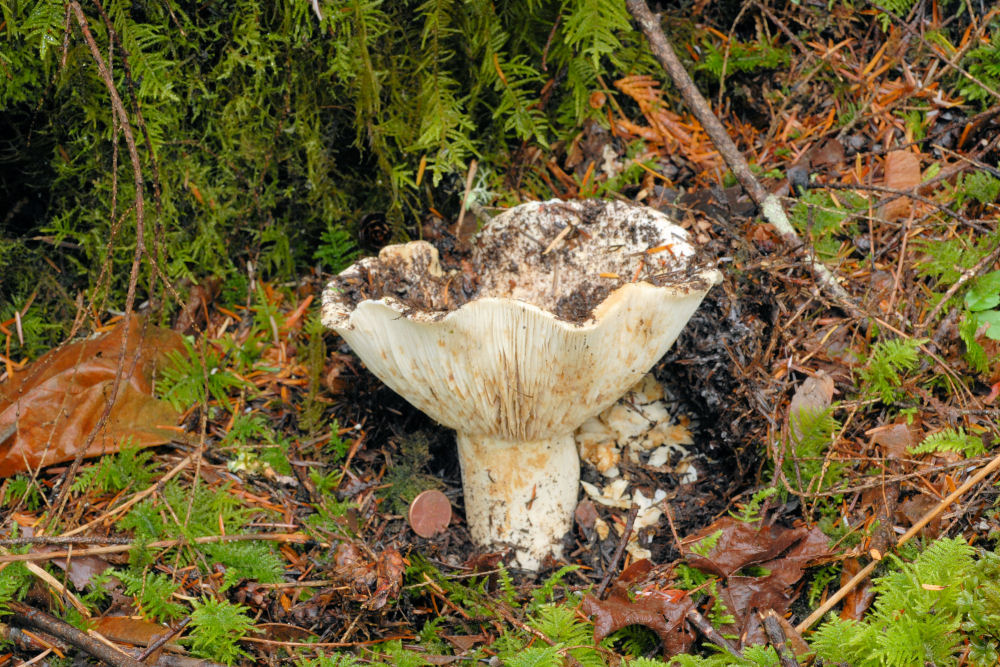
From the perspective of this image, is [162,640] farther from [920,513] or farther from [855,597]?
[920,513]

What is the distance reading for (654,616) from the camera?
2.67m

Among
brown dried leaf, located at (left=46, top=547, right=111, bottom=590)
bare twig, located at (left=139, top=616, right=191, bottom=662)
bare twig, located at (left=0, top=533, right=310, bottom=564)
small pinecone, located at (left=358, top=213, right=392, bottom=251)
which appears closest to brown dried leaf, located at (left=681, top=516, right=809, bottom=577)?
bare twig, located at (left=0, top=533, right=310, bottom=564)

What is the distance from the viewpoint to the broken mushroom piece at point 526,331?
2.63 metres

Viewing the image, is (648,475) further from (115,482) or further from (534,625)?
(115,482)

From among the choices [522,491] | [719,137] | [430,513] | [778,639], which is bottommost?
[430,513]

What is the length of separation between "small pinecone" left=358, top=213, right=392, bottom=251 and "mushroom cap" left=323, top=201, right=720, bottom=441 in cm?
50

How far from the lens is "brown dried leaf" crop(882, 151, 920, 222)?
359 cm

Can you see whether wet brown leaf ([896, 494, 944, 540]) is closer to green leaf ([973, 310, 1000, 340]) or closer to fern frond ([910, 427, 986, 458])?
fern frond ([910, 427, 986, 458])

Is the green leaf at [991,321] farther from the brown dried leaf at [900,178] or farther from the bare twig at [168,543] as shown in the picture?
the bare twig at [168,543]

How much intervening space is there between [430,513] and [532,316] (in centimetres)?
125

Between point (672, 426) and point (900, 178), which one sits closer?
point (672, 426)

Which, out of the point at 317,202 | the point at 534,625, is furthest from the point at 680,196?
the point at 534,625

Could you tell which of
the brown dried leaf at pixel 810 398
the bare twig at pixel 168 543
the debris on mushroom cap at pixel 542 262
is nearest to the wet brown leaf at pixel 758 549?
the brown dried leaf at pixel 810 398

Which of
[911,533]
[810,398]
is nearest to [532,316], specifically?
[810,398]
